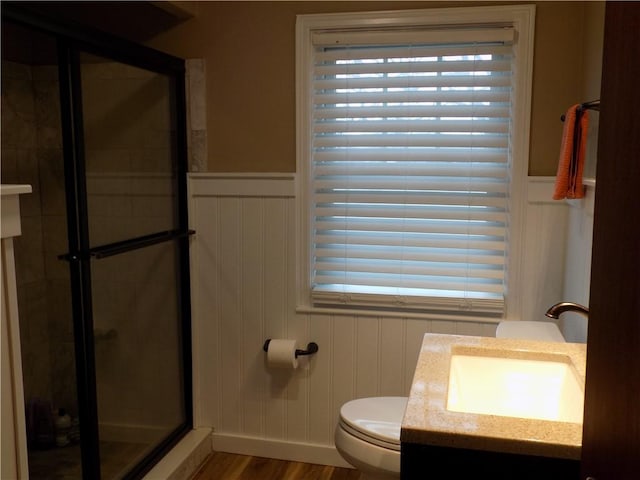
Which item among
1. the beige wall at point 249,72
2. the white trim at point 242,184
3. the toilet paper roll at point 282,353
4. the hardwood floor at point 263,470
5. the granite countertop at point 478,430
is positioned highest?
the beige wall at point 249,72

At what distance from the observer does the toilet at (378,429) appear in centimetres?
199

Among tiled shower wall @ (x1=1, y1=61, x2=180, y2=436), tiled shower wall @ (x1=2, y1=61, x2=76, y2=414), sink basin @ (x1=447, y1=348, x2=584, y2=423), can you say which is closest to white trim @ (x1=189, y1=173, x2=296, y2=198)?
tiled shower wall @ (x1=1, y1=61, x2=180, y2=436)

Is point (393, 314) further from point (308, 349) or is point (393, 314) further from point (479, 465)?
point (479, 465)

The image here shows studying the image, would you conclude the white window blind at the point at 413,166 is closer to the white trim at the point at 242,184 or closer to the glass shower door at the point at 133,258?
the white trim at the point at 242,184

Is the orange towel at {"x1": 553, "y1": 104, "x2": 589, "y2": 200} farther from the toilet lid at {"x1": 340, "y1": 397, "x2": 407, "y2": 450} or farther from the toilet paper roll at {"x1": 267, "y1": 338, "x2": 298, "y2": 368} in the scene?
the toilet paper roll at {"x1": 267, "y1": 338, "x2": 298, "y2": 368}

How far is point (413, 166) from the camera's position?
8.60 ft

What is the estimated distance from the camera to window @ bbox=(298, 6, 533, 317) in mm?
2504

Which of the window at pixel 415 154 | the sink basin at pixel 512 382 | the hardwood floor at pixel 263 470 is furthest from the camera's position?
the hardwood floor at pixel 263 470

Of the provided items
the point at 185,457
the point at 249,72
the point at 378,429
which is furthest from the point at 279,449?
the point at 249,72

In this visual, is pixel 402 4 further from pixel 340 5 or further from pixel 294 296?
pixel 294 296

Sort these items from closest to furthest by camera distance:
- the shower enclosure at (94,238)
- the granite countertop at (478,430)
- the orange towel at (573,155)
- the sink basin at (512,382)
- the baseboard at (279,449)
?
the granite countertop at (478,430) < the sink basin at (512,382) < the orange towel at (573,155) < the shower enclosure at (94,238) < the baseboard at (279,449)

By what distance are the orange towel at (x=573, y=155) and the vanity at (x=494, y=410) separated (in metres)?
0.56

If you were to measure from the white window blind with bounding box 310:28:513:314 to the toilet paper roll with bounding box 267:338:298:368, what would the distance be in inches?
10.2

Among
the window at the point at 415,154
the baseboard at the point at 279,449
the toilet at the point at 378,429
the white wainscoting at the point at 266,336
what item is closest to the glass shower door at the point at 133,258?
the white wainscoting at the point at 266,336
